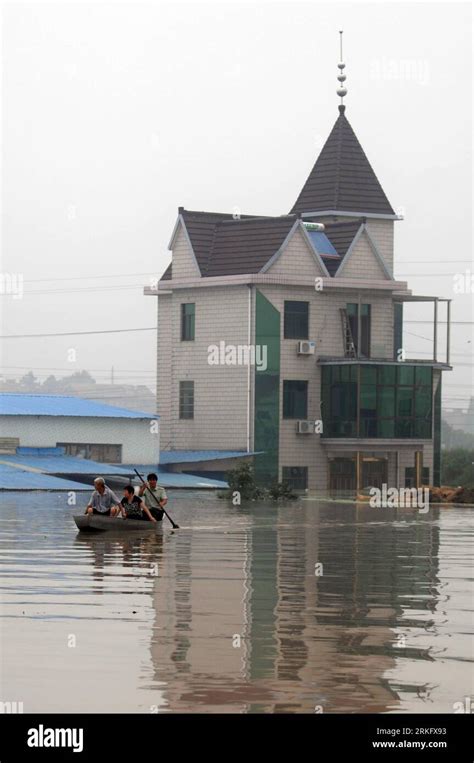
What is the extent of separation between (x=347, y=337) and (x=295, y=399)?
4.21 m

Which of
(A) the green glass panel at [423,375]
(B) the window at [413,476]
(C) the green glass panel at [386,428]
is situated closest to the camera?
(C) the green glass panel at [386,428]

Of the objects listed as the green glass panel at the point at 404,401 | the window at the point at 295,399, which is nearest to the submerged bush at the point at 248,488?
the window at the point at 295,399

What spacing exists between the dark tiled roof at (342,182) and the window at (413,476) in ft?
43.6

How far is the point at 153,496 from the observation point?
3769cm

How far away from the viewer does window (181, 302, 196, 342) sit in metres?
78.8

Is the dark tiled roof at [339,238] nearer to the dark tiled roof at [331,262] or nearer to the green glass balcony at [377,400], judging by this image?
the dark tiled roof at [331,262]

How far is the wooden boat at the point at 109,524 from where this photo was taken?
1426 inches

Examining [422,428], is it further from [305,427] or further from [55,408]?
[55,408]

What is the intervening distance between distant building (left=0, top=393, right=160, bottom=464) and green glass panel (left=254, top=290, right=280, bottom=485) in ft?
15.3

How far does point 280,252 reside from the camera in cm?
7638

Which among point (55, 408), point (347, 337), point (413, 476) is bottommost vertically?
point (413, 476)

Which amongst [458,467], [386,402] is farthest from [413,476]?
[458,467]

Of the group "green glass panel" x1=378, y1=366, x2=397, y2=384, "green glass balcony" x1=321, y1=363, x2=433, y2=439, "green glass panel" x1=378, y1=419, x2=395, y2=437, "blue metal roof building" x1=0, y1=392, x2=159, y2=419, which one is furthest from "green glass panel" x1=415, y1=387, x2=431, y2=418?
"blue metal roof building" x1=0, y1=392, x2=159, y2=419
